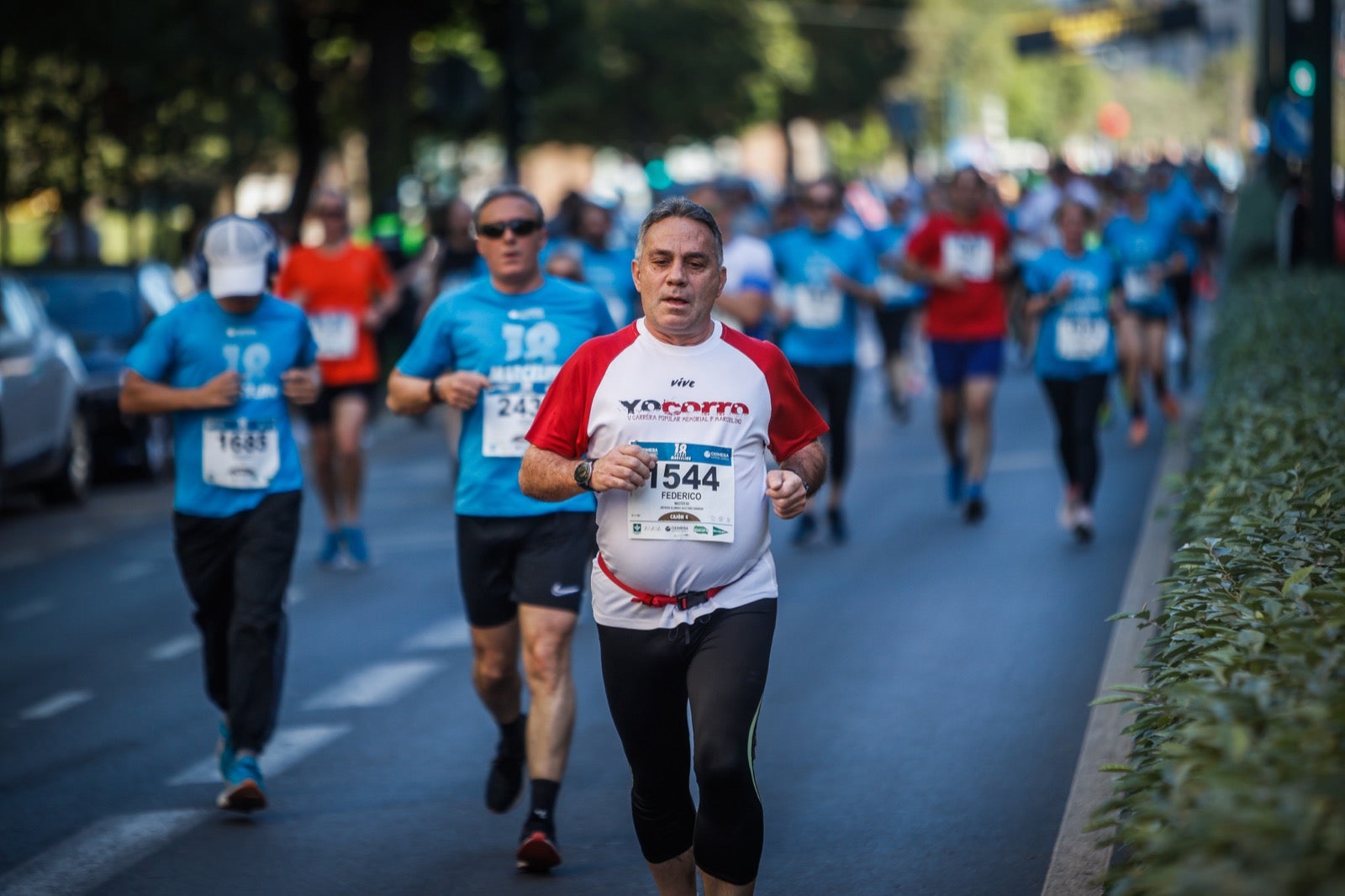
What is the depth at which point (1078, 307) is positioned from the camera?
11922 millimetres

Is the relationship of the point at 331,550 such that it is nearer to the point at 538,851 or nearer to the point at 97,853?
the point at 97,853

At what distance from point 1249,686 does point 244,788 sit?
3.95 m

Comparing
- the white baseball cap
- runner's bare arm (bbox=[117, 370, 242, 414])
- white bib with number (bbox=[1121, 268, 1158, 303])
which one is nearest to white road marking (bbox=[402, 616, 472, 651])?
runner's bare arm (bbox=[117, 370, 242, 414])

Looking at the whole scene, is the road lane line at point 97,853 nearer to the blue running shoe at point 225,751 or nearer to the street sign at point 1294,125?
the blue running shoe at point 225,751

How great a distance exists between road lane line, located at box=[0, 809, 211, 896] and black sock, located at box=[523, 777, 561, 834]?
1.25m

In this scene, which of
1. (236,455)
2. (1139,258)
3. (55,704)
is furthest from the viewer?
(1139,258)

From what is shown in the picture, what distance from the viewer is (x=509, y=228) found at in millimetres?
6617

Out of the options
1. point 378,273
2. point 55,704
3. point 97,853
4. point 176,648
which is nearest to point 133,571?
point 378,273

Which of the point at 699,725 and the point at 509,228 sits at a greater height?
the point at 509,228

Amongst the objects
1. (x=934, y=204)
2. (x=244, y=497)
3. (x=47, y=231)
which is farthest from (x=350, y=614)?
(x=47, y=231)

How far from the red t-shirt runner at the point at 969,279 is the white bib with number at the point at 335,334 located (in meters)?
3.62

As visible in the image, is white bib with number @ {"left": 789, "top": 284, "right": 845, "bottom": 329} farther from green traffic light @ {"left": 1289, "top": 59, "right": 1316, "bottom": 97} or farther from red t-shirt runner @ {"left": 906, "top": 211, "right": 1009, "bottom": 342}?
green traffic light @ {"left": 1289, "top": 59, "right": 1316, "bottom": 97}

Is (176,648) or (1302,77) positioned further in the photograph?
(1302,77)

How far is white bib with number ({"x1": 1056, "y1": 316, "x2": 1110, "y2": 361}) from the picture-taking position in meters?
11.8
